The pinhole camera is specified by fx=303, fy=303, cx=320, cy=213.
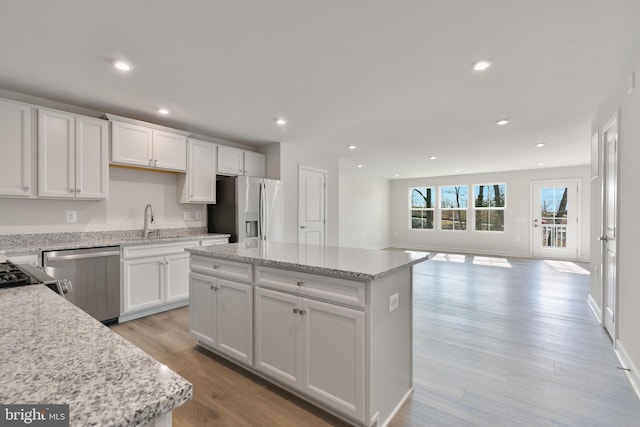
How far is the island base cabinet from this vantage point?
162 centimetres

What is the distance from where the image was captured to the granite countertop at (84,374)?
0.50 metres

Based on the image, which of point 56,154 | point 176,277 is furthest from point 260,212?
point 56,154

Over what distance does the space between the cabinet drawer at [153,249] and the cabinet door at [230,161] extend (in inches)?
46.5

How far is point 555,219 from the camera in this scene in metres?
7.59

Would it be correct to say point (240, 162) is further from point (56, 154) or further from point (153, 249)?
point (56, 154)

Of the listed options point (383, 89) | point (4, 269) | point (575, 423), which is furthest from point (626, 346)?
point (4, 269)

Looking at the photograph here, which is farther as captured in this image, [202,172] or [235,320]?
[202,172]

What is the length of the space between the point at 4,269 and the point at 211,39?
5.76 feet

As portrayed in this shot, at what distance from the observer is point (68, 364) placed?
64 cm

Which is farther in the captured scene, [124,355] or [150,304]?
[150,304]

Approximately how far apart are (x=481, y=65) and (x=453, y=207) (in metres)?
7.29

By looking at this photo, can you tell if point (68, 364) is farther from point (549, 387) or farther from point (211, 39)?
point (549, 387)

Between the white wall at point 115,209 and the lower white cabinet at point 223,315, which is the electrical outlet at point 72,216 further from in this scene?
the lower white cabinet at point 223,315

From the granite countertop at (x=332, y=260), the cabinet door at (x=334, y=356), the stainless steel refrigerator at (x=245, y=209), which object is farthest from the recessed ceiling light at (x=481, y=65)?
the stainless steel refrigerator at (x=245, y=209)
